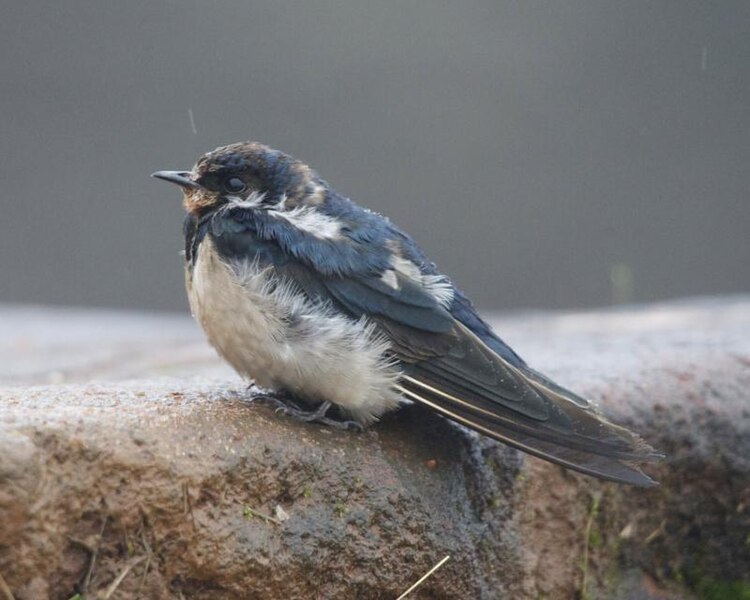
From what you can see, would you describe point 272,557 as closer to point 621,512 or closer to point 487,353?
point 487,353

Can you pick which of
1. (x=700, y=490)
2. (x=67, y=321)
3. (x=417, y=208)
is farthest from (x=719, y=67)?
(x=700, y=490)

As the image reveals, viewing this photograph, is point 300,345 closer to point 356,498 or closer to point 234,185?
point 356,498

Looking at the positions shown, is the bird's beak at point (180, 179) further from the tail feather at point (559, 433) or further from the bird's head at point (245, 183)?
the tail feather at point (559, 433)

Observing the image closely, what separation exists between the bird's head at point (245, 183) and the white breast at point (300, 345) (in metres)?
0.31

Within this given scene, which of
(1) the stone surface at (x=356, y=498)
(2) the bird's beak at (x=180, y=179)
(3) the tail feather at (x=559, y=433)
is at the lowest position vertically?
(1) the stone surface at (x=356, y=498)

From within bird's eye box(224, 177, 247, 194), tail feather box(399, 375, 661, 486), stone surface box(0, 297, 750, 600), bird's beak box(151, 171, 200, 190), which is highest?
bird's eye box(224, 177, 247, 194)

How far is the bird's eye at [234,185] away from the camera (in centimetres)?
336

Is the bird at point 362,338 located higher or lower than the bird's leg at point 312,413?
higher

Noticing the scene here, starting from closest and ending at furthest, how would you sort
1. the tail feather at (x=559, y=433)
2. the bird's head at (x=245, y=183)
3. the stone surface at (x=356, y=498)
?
the stone surface at (x=356, y=498) → the tail feather at (x=559, y=433) → the bird's head at (x=245, y=183)

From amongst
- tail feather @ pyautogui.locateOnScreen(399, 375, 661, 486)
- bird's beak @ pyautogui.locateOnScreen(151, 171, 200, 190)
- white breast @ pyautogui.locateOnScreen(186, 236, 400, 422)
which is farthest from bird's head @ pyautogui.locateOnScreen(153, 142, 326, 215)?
tail feather @ pyautogui.locateOnScreen(399, 375, 661, 486)

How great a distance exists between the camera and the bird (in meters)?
2.98

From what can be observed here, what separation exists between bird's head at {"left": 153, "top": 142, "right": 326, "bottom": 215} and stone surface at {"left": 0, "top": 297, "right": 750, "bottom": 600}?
539 millimetres

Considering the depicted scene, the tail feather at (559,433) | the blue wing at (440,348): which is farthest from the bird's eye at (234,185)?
the tail feather at (559,433)

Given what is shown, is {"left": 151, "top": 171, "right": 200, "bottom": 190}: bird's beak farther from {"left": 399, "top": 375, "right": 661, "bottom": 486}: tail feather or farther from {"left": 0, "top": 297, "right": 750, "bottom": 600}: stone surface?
{"left": 399, "top": 375, "right": 661, "bottom": 486}: tail feather
